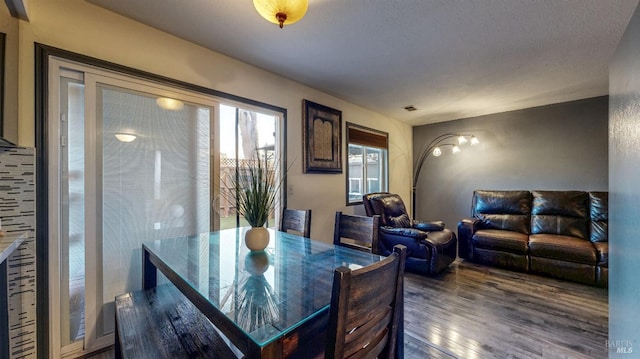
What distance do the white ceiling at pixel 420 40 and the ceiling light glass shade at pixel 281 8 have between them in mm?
412

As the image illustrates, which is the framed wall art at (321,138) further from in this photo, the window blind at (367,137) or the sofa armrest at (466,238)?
the sofa armrest at (466,238)

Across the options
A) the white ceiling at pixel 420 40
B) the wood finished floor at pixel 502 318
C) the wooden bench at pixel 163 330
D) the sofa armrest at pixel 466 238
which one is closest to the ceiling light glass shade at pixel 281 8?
the white ceiling at pixel 420 40

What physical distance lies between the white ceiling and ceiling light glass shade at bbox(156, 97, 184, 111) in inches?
21.2

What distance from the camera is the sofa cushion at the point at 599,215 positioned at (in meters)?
3.09

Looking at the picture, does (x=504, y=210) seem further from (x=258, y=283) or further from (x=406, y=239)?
(x=258, y=283)

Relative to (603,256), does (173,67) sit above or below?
above

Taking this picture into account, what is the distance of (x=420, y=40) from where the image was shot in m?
2.10

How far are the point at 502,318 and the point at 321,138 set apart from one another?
2.63 m

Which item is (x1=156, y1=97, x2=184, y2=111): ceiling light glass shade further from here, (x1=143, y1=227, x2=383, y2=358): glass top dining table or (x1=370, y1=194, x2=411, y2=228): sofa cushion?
(x1=370, y1=194, x2=411, y2=228): sofa cushion

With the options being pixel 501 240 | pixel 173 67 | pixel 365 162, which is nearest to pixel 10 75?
pixel 173 67

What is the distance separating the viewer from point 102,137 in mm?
1734

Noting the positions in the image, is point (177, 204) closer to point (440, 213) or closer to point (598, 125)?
point (440, 213)

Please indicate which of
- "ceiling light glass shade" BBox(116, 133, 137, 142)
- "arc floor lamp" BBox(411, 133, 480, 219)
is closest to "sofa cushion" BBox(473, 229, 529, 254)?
"arc floor lamp" BBox(411, 133, 480, 219)

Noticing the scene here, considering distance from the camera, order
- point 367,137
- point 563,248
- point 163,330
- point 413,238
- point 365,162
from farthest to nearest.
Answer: point 365,162 < point 367,137 < point 413,238 < point 563,248 < point 163,330
